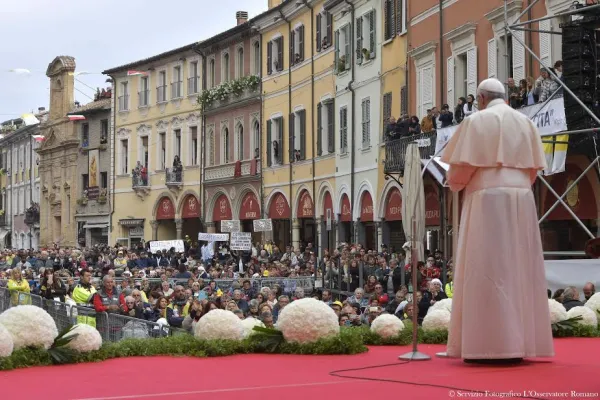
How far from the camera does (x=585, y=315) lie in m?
14.0

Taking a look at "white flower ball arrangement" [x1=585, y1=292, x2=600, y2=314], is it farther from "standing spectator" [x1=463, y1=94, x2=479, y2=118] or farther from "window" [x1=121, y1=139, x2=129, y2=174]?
"window" [x1=121, y1=139, x2=129, y2=174]

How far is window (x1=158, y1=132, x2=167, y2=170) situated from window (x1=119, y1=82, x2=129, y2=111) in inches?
153

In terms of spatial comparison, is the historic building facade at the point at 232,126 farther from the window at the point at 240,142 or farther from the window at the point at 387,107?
the window at the point at 387,107

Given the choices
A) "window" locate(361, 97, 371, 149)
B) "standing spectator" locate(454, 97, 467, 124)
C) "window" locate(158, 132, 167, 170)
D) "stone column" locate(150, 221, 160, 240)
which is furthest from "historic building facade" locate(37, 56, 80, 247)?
"standing spectator" locate(454, 97, 467, 124)

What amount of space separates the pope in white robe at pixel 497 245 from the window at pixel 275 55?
40.8 metres

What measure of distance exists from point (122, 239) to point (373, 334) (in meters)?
52.9

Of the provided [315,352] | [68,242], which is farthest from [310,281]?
[68,242]

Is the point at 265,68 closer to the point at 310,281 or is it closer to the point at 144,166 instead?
the point at 144,166

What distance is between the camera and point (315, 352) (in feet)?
38.9

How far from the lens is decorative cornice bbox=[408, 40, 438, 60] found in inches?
1391

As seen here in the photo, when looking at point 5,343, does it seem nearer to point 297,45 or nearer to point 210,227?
point 297,45

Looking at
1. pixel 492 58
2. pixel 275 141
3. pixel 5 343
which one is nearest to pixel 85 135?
pixel 275 141

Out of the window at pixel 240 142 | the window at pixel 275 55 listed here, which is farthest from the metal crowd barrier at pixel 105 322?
the window at pixel 240 142

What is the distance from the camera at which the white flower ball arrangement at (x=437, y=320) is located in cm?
1348
